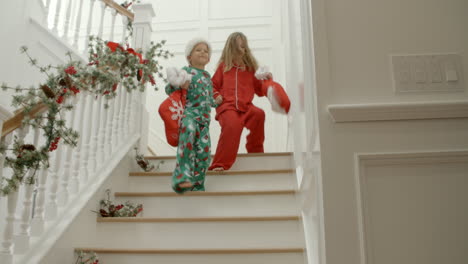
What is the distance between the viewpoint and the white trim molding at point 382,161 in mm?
1424

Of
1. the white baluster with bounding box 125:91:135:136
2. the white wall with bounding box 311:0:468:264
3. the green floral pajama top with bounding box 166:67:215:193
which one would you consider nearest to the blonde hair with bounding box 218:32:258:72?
the green floral pajama top with bounding box 166:67:215:193

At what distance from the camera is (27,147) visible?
81.3 inches

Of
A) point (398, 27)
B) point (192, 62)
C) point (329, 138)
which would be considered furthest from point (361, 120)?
point (192, 62)

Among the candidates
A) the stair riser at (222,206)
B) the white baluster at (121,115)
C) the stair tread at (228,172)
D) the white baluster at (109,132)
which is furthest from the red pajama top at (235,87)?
the stair riser at (222,206)

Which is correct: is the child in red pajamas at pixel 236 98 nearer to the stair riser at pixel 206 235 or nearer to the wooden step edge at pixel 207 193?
the wooden step edge at pixel 207 193

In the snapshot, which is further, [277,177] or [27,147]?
[277,177]

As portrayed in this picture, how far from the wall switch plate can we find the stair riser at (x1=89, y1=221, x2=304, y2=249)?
50.2 inches

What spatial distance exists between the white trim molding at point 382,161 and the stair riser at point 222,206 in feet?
4.50

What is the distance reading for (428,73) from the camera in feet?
4.95

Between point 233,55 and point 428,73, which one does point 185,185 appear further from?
point 428,73

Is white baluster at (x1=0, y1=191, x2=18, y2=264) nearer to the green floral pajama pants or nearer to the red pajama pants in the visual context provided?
the green floral pajama pants

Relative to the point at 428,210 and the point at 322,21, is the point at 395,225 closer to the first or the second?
the point at 428,210

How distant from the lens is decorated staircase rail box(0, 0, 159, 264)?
205cm

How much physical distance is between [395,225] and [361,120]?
33 cm
